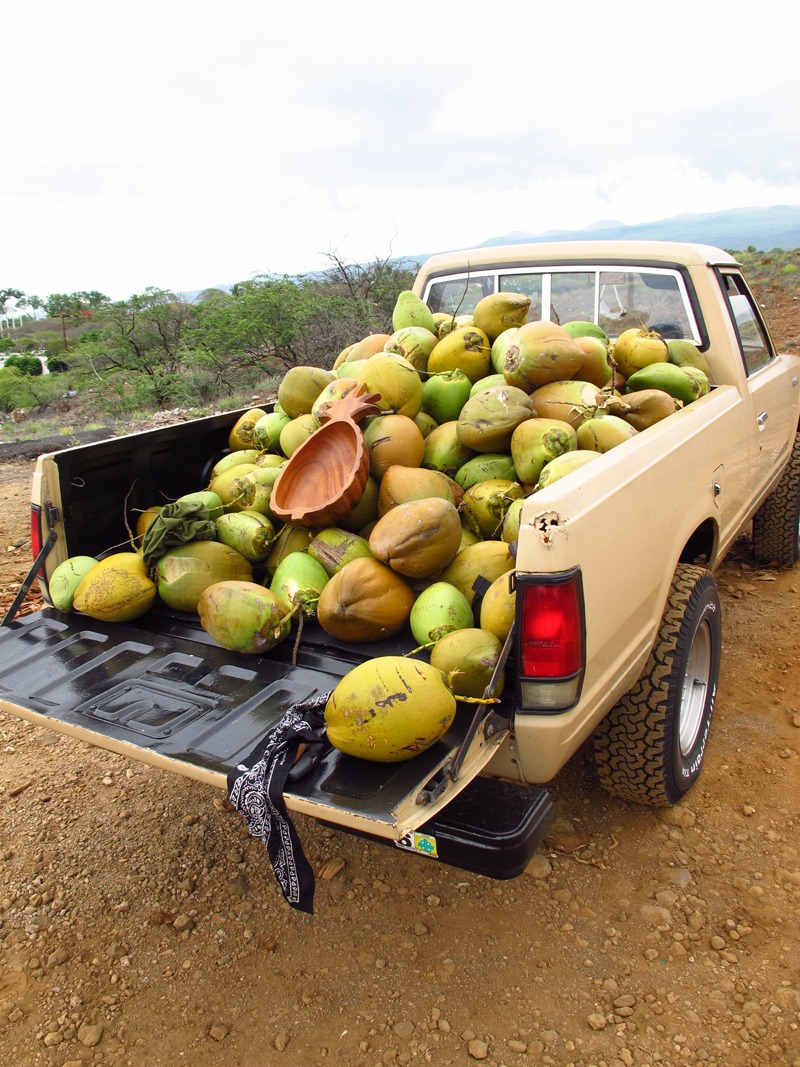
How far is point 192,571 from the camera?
2785 millimetres

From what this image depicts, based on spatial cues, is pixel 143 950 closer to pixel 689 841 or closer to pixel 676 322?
pixel 689 841

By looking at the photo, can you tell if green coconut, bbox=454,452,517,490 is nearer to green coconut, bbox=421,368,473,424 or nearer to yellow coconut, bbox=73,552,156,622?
green coconut, bbox=421,368,473,424

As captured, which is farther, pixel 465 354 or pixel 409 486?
pixel 465 354

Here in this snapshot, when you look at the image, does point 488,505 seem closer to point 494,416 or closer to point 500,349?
point 494,416

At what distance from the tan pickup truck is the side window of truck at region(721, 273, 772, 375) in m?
0.06

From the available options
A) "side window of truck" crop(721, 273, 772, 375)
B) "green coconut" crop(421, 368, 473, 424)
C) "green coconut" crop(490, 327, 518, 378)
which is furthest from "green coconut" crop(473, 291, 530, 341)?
"side window of truck" crop(721, 273, 772, 375)

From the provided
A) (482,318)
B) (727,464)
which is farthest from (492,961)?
(482,318)

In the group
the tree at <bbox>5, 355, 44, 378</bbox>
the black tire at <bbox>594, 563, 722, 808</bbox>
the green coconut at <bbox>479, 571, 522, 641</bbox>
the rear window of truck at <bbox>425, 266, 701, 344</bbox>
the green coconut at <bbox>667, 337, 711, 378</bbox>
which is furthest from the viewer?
the tree at <bbox>5, 355, 44, 378</bbox>

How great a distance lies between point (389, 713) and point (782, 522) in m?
4.07

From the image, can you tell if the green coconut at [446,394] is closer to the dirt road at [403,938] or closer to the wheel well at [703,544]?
the wheel well at [703,544]

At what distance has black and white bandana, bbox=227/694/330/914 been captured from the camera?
189cm

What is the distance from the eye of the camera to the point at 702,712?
3.11m

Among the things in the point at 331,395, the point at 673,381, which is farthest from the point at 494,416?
the point at 673,381

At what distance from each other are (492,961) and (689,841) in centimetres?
91
